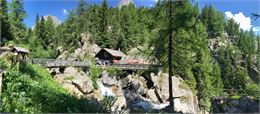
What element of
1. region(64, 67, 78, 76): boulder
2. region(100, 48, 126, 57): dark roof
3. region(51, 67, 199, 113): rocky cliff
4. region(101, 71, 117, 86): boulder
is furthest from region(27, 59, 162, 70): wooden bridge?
region(100, 48, 126, 57): dark roof

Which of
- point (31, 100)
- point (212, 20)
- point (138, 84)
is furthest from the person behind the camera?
point (212, 20)

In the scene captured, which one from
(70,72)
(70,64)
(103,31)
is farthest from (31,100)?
(103,31)

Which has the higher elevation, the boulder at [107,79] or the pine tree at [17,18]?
the pine tree at [17,18]

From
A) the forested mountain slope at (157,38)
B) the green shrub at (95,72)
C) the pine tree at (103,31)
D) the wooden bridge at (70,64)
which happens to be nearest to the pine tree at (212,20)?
the forested mountain slope at (157,38)

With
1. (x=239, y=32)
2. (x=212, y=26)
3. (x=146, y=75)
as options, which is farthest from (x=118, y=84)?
(x=239, y=32)

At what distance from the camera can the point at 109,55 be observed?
200ft

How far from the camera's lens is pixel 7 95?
12.0m

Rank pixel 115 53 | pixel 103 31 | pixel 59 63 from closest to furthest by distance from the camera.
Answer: pixel 59 63 < pixel 115 53 < pixel 103 31

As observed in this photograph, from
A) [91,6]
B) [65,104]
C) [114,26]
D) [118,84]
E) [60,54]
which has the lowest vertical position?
[65,104]

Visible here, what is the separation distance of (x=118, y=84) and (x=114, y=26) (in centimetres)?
2166

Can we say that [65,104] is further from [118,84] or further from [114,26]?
[114,26]

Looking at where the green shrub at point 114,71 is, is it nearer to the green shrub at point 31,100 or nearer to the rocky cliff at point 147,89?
the rocky cliff at point 147,89

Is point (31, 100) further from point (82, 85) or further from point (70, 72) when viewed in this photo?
point (70, 72)

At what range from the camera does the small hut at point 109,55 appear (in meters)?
60.0
